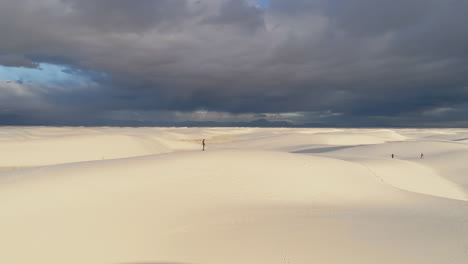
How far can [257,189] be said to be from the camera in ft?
31.7

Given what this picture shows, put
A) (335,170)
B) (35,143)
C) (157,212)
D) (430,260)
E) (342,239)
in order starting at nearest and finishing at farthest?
1. (430,260)
2. (342,239)
3. (157,212)
4. (335,170)
5. (35,143)

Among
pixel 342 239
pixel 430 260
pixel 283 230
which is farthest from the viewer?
pixel 283 230

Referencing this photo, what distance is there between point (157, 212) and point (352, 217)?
15.4ft

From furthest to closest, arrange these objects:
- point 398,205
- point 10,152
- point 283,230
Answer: point 10,152
point 398,205
point 283,230

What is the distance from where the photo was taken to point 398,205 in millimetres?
9406

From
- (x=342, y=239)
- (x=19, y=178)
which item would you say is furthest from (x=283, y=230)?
(x=19, y=178)

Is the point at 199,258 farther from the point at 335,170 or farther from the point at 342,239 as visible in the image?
the point at 335,170

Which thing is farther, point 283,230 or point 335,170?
point 335,170

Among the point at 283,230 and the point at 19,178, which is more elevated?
the point at 19,178

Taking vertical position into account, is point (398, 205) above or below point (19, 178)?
below

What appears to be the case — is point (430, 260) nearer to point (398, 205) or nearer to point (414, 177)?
point (398, 205)

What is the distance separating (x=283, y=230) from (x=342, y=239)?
1173mm

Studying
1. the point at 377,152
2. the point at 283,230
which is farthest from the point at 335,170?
the point at 377,152

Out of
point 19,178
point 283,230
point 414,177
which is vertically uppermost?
point 19,178
